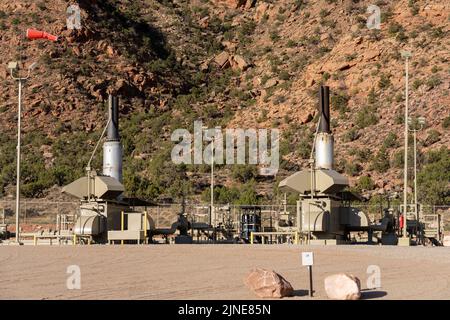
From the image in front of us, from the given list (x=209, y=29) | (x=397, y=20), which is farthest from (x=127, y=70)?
(x=397, y=20)

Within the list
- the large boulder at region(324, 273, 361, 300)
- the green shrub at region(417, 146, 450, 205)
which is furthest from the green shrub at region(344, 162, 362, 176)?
the large boulder at region(324, 273, 361, 300)

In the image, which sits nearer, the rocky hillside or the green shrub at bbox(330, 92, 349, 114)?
the rocky hillside

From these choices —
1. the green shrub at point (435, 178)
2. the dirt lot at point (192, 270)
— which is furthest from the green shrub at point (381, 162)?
the dirt lot at point (192, 270)

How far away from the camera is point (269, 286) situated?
19.3 meters

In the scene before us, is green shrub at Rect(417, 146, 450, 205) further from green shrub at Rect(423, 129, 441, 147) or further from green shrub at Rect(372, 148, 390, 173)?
green shrub at Rect(372, 148, 390, 173)

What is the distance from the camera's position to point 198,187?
72.9 m

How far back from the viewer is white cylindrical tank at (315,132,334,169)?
4038 centimetres

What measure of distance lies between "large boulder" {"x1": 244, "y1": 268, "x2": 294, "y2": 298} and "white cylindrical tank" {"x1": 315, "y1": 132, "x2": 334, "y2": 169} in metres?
21.0

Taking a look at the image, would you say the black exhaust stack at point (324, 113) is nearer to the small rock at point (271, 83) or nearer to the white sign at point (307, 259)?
the white sign at point (307, 259)

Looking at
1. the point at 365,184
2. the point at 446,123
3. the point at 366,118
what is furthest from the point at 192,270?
the point at 366,118

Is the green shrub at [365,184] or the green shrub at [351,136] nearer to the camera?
the green shrub at [365,184]

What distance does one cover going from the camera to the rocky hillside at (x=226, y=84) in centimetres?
7406

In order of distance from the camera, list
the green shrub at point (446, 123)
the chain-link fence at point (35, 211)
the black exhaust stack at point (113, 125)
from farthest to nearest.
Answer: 1. the green shrub at point (446, 123)
2. the chain-link fence at point (35, 211)
3. the black exhaust stack at point (113, 125)

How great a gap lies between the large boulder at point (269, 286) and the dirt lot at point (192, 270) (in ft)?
0.95
